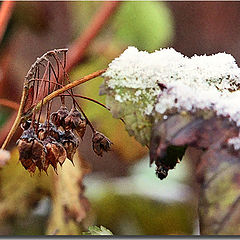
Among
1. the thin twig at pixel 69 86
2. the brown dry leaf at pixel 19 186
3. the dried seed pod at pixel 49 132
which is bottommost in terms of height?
the brown dry leaf at pixel 19 186

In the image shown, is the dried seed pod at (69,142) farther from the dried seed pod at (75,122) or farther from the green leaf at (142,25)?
the green leaf at (142,25)

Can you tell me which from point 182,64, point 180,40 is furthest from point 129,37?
point 182,64

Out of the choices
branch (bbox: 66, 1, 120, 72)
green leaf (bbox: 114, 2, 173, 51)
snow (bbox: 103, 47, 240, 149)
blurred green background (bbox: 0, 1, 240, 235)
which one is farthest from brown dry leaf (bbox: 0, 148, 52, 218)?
snow (bbox: 103, 47, 240, 149)

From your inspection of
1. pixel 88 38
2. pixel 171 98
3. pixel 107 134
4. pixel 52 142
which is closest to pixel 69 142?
pixel 52 142

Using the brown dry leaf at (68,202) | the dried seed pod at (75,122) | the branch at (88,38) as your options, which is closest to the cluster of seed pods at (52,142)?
the dried seed pod at (75,122)

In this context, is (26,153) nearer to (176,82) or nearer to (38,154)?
(38,154)

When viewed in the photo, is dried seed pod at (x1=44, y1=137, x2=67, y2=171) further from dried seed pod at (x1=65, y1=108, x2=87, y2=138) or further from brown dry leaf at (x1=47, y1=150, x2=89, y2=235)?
brown dry leaf at (x1=47, y1=150, x2=89, y2=235)

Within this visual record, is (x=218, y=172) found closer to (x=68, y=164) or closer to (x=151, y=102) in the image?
(x=151, y=102)
